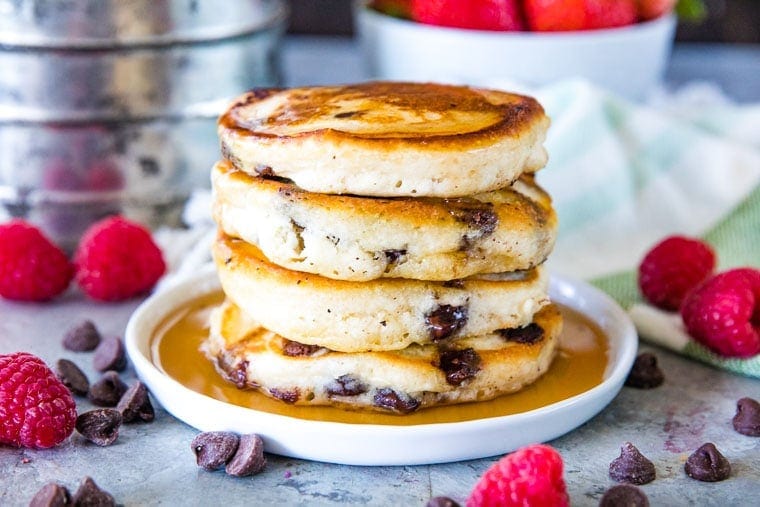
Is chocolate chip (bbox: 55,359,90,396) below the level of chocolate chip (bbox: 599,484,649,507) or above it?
below

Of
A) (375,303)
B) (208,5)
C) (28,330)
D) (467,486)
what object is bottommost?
(28,330)

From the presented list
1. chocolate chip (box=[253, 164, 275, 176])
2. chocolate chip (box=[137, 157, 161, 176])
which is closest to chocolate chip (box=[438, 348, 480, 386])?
chocolate chip (box=[253, 164, 275, 176])

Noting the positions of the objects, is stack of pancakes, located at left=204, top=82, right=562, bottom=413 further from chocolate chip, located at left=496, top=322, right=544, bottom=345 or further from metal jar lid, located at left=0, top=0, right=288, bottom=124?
metal jar lid, located at left=0, top=0, right=288, bottom=124

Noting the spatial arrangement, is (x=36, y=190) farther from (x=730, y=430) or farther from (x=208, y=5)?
(x=730, y=430)

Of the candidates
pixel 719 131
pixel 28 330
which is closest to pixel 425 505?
pixel 28 330

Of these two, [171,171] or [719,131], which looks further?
[719,131]

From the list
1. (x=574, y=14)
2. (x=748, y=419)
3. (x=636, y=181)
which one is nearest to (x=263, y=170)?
(x=748, y=419)
